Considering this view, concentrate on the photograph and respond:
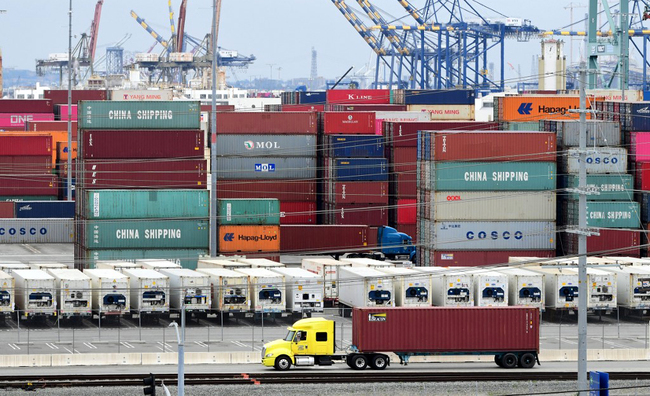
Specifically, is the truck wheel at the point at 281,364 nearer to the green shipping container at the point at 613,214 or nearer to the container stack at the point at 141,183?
the container stack at the point at 141,183

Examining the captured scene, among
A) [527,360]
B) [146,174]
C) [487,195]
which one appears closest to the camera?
[527,360]

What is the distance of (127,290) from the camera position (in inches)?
1881

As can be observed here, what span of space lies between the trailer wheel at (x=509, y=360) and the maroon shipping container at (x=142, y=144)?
24686 millimetres

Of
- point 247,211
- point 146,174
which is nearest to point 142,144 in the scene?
point 146,174

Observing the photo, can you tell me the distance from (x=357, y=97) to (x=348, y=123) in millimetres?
44269

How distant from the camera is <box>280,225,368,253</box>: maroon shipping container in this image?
61125 millimetres

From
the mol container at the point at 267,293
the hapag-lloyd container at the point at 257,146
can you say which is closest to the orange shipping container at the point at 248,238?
the mol container at the point at 267,293

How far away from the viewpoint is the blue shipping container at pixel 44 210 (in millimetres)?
70688

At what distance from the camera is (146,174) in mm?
60625

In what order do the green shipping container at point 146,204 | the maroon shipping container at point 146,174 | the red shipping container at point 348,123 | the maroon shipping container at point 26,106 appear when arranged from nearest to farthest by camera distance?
1. the green shipping container at point 146,204
2. the maroon shipping container at point 146,174
3. the red shipping container at point 348,123
4. the maroon shipping container at point 26,106

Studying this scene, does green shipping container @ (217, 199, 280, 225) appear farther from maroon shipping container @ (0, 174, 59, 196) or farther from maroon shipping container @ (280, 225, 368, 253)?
maroon shipping container @ (0, 174, 59, 196)

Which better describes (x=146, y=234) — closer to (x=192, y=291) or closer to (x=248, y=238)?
(x=248, y=238)

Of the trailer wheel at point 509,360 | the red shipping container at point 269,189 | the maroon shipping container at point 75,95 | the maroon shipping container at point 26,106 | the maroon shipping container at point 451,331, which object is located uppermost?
the maroon shipping container at point 75,95

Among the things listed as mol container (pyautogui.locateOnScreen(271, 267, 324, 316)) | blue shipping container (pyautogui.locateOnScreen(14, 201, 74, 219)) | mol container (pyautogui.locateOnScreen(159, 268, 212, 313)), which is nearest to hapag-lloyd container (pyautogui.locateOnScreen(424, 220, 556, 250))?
mol container (pyautogui.locateOnScreen(271, 267, 324, 316))
